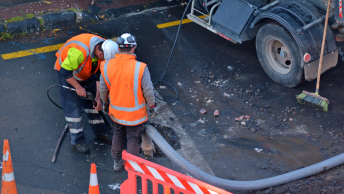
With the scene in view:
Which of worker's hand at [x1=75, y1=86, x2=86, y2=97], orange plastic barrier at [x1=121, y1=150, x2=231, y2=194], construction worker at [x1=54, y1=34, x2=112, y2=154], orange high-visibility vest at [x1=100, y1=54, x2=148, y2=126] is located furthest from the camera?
worker's hand at [x1=75, y1=86, x2=86, y2=97]

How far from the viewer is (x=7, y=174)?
12.1 feet

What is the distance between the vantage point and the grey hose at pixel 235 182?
11.9 feet

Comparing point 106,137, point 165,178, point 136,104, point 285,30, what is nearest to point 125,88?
point 136,104

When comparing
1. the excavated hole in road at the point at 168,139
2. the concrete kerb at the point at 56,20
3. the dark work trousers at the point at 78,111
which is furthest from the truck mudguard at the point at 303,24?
the concrete kerb at the point at 56,20

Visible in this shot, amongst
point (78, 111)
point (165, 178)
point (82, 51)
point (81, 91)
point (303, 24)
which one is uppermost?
point (303, 24)

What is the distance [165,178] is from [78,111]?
1.93m

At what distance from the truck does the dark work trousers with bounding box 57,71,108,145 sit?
2.68 meters

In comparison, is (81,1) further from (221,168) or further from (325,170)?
(325,170)

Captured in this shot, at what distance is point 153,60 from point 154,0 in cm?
262

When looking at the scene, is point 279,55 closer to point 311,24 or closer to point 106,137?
point 311,24

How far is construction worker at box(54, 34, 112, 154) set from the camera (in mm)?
4105

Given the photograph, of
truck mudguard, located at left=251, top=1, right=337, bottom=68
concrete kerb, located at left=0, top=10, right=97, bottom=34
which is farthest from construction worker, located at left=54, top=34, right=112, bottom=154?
concrete kerb, located at left=0, top=10, right=97, bottom=34

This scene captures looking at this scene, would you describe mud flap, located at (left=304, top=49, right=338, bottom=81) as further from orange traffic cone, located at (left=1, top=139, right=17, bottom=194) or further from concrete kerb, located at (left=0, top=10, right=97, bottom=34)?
concrete kerb, located at (left=0, top=10, right=97, bottom=34)

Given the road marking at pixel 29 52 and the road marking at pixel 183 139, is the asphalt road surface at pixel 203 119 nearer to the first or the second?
the road marking at pixel 183 139
